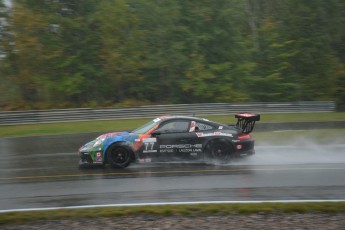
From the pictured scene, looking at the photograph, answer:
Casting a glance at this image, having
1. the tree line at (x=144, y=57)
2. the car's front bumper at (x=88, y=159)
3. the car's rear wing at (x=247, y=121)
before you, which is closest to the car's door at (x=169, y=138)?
the car's front bumper at (x=88, y=159)

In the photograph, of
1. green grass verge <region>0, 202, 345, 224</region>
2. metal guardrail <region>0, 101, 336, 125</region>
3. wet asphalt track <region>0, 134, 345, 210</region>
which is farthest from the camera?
metal guardrail <region>0, 101, 336, 125</region>

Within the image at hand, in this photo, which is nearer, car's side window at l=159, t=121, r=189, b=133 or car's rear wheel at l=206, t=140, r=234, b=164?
car's side window at l=159, t=121, r=189, b=133

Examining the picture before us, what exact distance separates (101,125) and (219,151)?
39.9 feet

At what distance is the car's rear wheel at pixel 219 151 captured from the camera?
39.6 ft

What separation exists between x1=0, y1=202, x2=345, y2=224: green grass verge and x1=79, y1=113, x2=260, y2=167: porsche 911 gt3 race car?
4.03m

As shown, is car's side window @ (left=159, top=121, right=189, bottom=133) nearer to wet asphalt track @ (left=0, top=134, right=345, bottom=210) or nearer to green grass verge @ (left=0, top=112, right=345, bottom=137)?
wet asphalt track @ (left=0, top=134, right=345, bottom=210)

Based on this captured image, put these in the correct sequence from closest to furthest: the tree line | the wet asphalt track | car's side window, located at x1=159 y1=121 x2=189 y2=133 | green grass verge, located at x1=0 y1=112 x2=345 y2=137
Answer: the wet asphalt track, car's side window, located at x1=159 y1=121 x2=189 y2=133, green grass verge, located at x1=0 y1=112 x2=345 y2=137, the tree line

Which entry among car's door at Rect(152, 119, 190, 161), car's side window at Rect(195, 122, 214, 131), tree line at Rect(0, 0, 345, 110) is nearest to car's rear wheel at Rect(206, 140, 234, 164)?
car's side window at Rect(195, 122, 214, 131)

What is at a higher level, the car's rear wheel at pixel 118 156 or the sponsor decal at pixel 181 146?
the sponsor decal at pixel 181 146

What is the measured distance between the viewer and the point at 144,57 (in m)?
30.2

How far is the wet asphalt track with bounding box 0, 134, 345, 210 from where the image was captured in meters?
8.44

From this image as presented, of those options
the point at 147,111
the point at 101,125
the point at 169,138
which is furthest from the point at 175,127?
the point at 147,111

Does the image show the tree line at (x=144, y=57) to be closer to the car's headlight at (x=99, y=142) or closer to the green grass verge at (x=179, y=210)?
the car's headlight at (x=99, y=142)

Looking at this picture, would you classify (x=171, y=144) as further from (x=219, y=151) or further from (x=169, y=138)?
(x=219, y=151)
